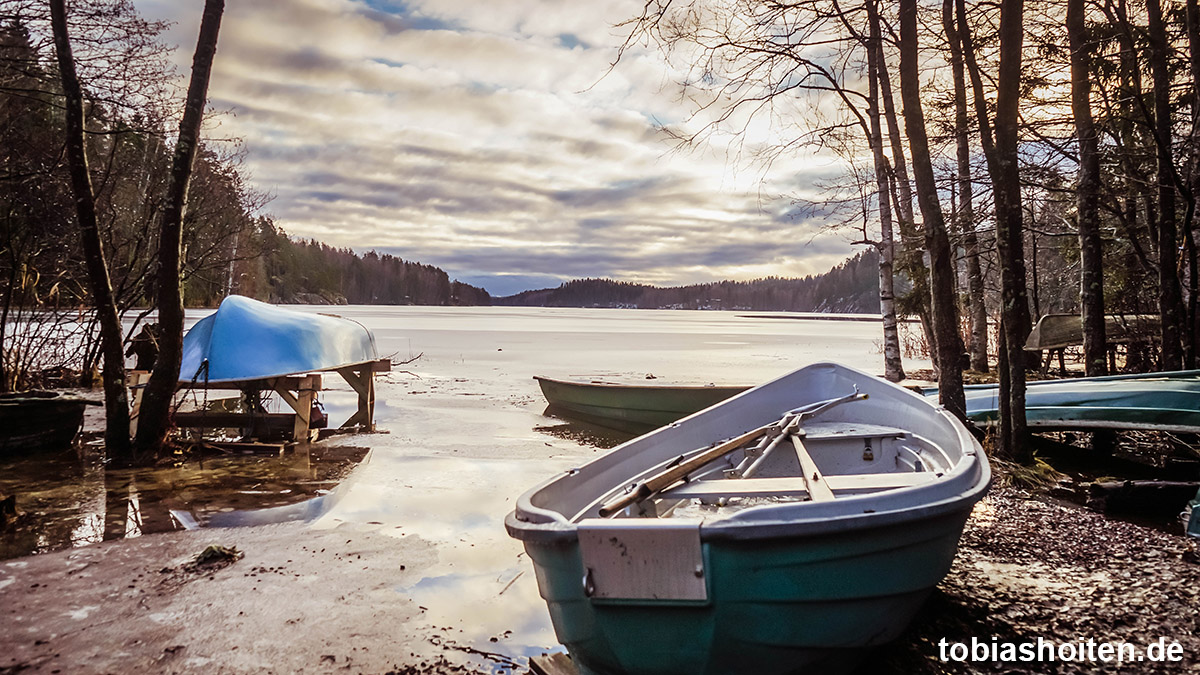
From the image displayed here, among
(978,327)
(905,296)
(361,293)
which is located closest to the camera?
(905,296)

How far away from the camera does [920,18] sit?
10.1 meters

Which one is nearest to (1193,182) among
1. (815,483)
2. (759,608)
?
(815,483)

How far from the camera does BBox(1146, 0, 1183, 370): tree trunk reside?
8.62m

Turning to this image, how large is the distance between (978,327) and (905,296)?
2.74 m

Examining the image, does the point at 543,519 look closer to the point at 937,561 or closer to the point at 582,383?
the point at 937,561

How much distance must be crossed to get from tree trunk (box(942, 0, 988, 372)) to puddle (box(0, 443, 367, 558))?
8.37 m

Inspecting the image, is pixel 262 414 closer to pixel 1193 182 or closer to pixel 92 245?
pixel 92 245

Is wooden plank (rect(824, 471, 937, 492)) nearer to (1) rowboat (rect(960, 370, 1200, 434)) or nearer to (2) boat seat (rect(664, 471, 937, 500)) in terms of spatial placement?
(2) boat seat (rect(664, 471, 937, 500))

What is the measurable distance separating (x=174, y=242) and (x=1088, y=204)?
1213 centimetres

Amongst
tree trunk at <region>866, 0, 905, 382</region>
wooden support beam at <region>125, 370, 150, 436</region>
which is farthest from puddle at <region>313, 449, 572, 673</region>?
tree trunk at <region>866, 0, 905, 382</region>

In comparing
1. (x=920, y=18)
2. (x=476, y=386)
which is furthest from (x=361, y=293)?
(x=920, y=18)

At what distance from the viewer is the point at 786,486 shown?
4.05 meters

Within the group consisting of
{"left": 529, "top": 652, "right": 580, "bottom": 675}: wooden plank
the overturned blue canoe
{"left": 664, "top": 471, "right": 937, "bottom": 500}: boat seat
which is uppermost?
the overturned blue canoe

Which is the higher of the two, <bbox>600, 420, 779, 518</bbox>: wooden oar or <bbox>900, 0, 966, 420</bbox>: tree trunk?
<bbox>900, 0, 966, 420</bbox>: tree trunk
